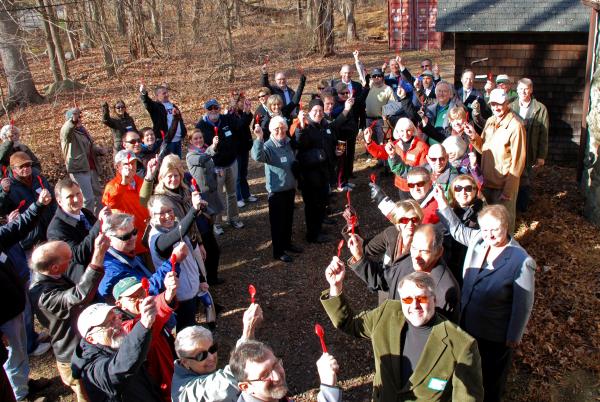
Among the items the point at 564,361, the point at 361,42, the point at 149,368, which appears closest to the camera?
the point at 149,368

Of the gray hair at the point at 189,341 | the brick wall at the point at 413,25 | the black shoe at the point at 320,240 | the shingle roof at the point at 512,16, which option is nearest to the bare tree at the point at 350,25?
the brick wall at the point at 413,25

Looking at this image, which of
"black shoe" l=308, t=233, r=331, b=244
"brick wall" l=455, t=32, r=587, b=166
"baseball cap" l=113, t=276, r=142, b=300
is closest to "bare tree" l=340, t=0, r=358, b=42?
"brick wall" l=455, t=32, r=587, b=166

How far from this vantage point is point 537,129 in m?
6.88

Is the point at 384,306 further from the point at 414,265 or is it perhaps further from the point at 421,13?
the point at 421,13

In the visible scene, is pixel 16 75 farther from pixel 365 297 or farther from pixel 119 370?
pixel 119 370

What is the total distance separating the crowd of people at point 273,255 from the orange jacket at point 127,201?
2 cm

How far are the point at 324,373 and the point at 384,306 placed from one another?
70cm

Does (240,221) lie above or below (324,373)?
below

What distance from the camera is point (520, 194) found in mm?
7426

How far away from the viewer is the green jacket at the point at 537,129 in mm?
6813

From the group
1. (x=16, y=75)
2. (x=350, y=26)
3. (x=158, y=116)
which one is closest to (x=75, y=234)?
(x=158, y=116)

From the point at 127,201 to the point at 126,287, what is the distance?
6.23ft

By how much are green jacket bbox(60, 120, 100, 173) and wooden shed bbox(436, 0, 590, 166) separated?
21.6ft

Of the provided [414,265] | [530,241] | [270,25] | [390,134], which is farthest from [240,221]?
[270,25]
